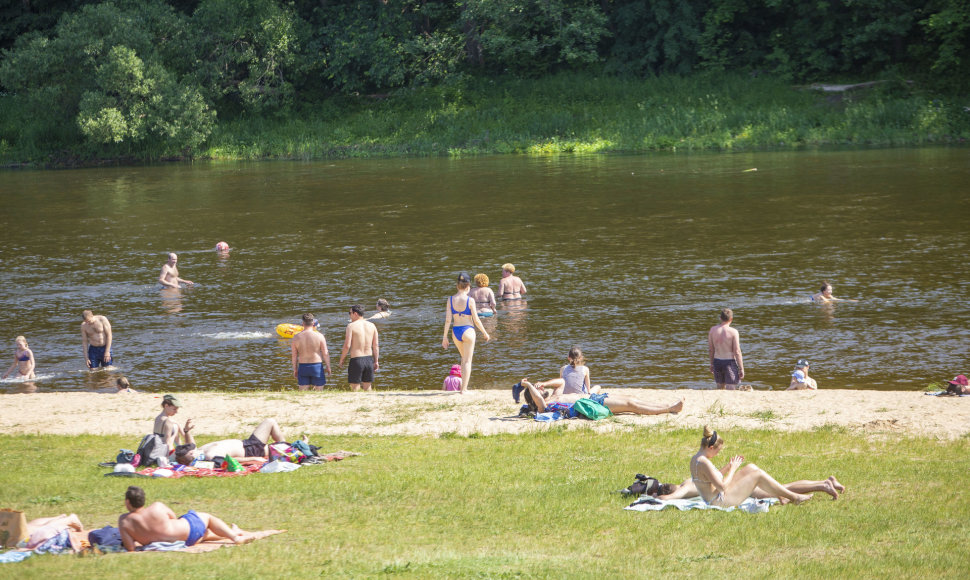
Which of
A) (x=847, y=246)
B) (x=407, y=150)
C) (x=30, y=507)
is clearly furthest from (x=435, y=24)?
(x=30, y=507)

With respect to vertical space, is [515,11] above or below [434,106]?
above

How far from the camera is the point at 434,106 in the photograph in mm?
67500

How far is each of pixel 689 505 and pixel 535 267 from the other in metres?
18.9

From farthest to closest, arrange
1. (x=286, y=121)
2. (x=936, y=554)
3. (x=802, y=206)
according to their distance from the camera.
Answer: (x=286, y=121), (x=802, y=206), (x=936, y=554)

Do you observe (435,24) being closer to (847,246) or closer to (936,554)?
(847,246)

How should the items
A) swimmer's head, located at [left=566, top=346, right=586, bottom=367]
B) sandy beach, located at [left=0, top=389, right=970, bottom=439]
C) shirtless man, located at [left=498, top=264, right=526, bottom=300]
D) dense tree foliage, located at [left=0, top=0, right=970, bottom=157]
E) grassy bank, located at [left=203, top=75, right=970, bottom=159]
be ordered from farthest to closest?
dense tree foliage, located at [left=0, top=0, right=970, bottom=157], grassy bank, located at [left=203, top=75, right=970, bottom=159], shirtless man, located at [left=498, top=264, right=526, bottom=300], swimmer's head, located at [left=566, top=346, right=586, bottom=367], sandy beach, located at [left=0, top=389, right=970, bottom=439]

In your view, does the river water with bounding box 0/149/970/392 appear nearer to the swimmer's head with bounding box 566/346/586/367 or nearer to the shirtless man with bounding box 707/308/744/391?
the shirtless man with bounding box 707/308/744/391

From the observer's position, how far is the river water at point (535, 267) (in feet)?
69.2

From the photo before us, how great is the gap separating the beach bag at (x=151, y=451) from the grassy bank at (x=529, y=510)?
676 millimetres

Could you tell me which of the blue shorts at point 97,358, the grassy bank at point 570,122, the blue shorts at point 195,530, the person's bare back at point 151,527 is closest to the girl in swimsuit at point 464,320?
the blue shorts at point 195,530

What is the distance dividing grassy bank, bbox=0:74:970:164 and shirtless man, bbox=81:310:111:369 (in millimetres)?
41289

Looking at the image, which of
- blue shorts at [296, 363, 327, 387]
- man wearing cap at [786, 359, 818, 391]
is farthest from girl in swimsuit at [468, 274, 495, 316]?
man wearing cap at [786, 359, 818, 391]

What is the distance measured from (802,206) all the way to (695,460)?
1073 inches

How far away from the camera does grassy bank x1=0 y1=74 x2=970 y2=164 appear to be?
5647cm
